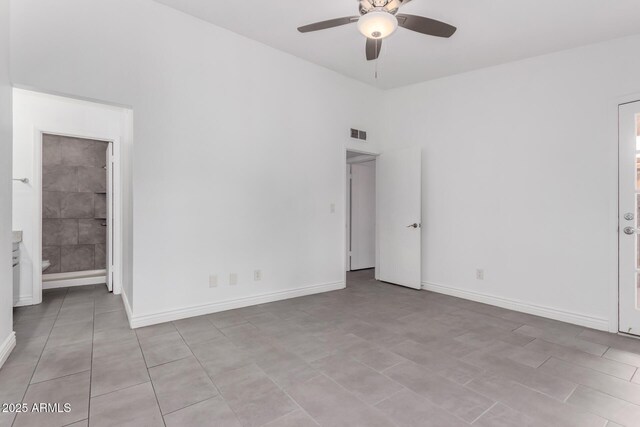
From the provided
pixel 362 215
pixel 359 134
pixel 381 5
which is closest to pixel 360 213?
pixel 362 215

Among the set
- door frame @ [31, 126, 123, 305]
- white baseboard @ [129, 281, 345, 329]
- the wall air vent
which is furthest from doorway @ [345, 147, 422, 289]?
door frame @ [31, 126, 123, 305]

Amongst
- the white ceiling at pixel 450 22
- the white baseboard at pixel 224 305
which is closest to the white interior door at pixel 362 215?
the white baseboard at pixel 224 305

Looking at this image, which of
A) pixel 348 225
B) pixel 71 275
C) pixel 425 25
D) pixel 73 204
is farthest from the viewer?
pixel 348 225

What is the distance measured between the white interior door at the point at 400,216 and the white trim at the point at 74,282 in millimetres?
4268

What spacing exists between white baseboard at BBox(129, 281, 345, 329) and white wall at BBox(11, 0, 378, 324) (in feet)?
0.10

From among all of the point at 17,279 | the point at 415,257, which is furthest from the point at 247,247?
the point at 17,279

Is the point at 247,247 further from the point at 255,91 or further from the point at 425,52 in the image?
the point at 425,52

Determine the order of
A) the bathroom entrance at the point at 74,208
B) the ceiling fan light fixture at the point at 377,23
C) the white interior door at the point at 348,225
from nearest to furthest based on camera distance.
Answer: the ceiling fan light fixture at the point at 377,23 < the bathroom entrance at the point at 74,208 < the white interior door at the point at 348,225

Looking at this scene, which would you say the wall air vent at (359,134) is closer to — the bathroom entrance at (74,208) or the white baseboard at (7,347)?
the bathroom entrance at (74,208)

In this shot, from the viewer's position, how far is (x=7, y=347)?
2.29 meters

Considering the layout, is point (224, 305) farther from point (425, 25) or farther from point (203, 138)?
point (425, 25)

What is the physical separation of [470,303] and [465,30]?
300 cm

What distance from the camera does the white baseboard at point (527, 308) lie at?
3099 millimetres

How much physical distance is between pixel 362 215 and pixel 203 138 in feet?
11.4
